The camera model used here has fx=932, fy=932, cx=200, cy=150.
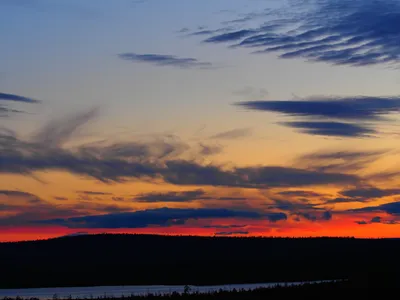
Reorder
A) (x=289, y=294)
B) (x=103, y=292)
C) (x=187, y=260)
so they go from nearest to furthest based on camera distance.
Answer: (x=289, y=294) → (x=103, y=292) → (x=187, y=260)

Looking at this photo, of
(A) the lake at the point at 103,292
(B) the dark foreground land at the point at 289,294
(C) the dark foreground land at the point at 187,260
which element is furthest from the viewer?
(C) the dark foreground land at the point at 187,260

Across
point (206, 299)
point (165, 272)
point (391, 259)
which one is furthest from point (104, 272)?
point (206, 299)

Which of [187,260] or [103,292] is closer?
[103,292]

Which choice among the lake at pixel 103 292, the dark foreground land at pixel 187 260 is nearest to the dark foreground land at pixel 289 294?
the lake at pixel 103 292

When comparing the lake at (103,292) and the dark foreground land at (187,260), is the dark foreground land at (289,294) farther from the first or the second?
the dark foreground land at (187,260)

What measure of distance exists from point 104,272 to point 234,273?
1333 cm

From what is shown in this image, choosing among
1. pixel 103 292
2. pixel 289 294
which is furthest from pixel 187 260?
pixel 289 294

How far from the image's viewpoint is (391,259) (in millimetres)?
94750

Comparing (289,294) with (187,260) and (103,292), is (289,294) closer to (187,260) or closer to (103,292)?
(103,292)

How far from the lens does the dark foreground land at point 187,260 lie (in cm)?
8688

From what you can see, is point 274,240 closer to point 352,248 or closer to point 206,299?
point 352,248

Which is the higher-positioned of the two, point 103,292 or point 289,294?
point 103,292

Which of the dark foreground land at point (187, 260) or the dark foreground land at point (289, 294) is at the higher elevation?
the dark foreground land at point (187, 260)

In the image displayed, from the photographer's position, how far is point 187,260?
347ft
